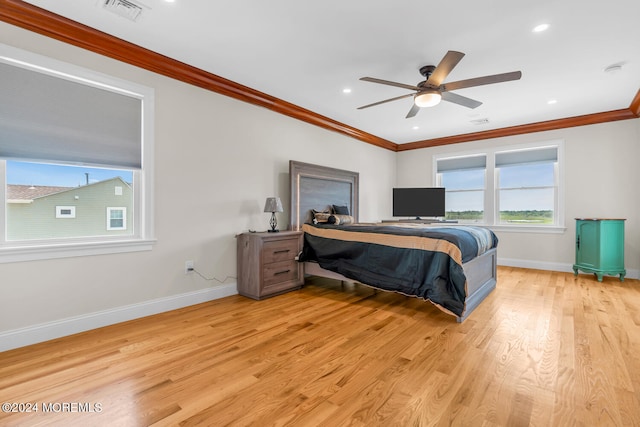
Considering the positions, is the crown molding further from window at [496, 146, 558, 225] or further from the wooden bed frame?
the wooden bed frame

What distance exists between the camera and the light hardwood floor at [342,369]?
151 cm

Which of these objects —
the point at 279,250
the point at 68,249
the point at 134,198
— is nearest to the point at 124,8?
the point at 134,198

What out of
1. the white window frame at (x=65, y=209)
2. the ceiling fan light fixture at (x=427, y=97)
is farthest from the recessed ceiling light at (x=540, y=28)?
the white window frame at (x=65, y=209)

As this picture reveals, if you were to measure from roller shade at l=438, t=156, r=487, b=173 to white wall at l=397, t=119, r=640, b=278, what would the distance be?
0.37 metres

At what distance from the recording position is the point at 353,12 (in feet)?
7.48

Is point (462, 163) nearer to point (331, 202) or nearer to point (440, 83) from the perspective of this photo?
point (331, 202)

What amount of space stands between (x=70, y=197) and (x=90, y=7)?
1.51m

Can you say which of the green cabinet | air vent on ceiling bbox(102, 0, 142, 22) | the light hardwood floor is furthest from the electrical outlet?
the green cabinet

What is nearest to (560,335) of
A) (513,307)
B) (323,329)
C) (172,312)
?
(513,307)

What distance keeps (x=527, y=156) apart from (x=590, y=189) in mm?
1048

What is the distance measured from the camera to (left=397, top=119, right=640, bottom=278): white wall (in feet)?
14.5

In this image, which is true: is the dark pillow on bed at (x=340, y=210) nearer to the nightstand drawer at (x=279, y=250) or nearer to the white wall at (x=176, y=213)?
the white wall at (x=176, y=213)

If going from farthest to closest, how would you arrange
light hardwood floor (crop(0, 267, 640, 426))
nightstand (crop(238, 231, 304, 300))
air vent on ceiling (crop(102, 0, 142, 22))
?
nightstand (crop(238, 231, 304, 300)), air vent on ceiling (crop(102, 0, 142, 22)), light hardwood floor (crop(0, 267, 640, 426))

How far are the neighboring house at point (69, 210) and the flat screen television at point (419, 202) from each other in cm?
480
